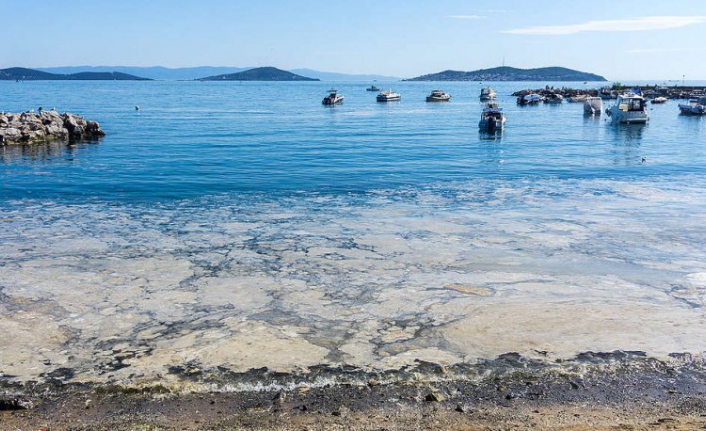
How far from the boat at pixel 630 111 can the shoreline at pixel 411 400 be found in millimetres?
56291

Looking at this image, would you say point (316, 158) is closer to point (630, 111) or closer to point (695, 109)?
point (630, 111)

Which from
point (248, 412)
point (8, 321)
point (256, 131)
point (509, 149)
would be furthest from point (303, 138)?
point (248, 412)

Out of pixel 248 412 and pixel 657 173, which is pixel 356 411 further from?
pixel 657 173

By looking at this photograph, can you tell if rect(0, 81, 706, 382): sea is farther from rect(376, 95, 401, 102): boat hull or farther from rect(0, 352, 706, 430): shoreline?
rect(376, 95, 401, 102): boat hull

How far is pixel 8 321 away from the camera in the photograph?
991 centimetres

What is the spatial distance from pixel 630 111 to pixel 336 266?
55.2m

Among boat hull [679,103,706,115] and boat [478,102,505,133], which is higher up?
boat hull [679,103,706,115]

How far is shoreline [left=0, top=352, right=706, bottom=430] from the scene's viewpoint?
6.89 meters

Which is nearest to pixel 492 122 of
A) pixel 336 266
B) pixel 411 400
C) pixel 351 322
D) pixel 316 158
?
pixel 316 158

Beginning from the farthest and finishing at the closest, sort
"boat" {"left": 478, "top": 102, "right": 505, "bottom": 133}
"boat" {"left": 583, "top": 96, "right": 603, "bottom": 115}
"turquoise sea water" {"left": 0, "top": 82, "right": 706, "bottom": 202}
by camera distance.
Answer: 1. "boat" {"left": 583, "top": 96, "right": 603, "bottom": 115}
2. "boat" {"left": 478, "top": 102, "right": 505, "bottom": 133}
3. "turquoise sea water" {"left": 0, "top": 82, "right": 706, "bottom": 202}

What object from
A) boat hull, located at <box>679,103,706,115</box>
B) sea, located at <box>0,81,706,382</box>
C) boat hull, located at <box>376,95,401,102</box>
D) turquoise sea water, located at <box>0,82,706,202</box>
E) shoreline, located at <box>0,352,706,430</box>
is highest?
boat hull, located at <box>376,95,401,102</box>

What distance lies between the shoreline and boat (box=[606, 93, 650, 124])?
56.3 m

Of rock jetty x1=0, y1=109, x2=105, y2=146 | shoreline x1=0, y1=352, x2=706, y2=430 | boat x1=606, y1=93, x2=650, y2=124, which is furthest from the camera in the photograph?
boat x1=606, y1=93, x2=650, y2=124

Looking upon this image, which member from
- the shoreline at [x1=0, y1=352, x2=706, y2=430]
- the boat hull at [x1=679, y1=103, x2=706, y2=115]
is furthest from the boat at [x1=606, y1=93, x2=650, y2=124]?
the shoreline at [x1=0, y1=352, x2=706, y2=430]
